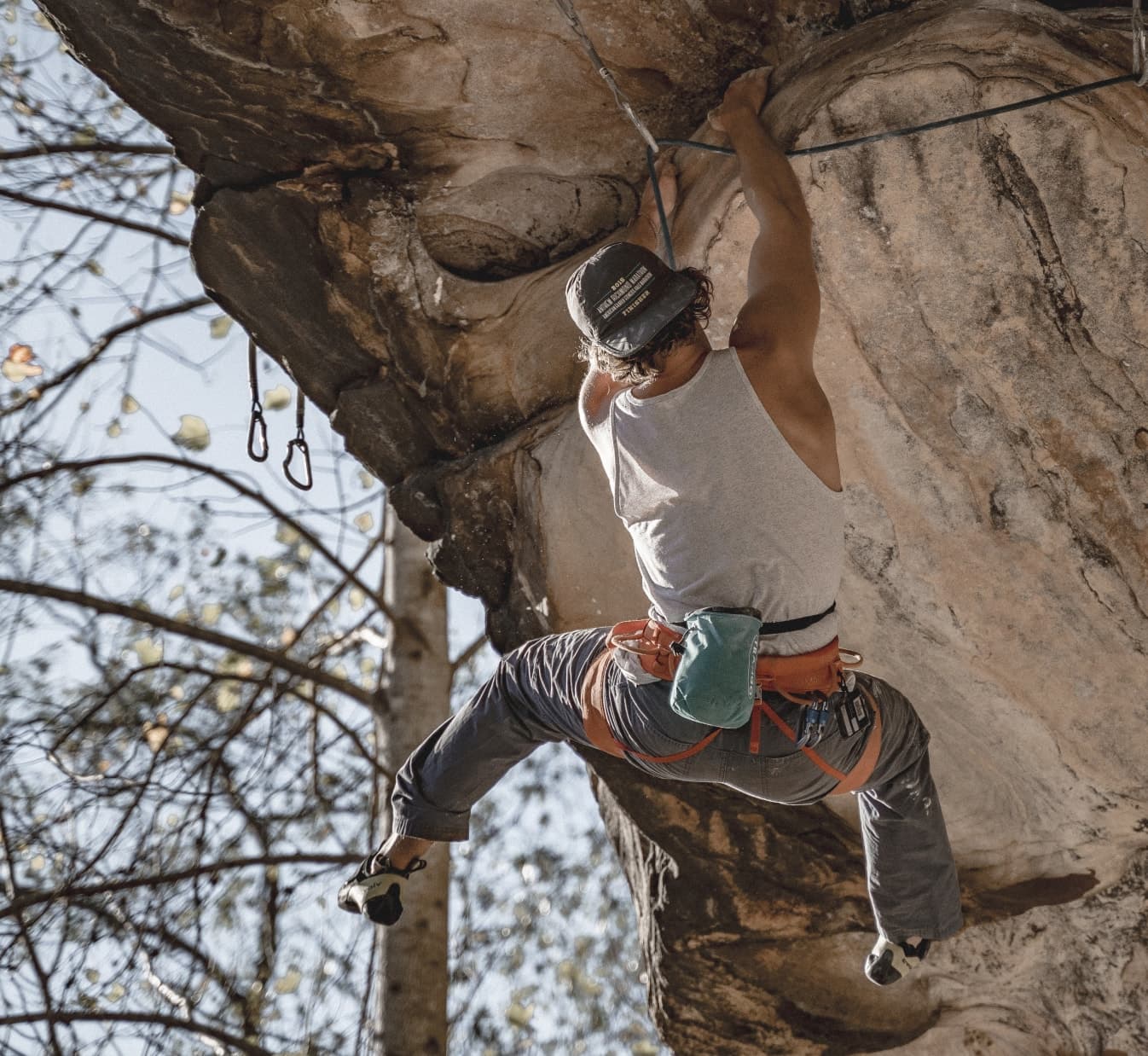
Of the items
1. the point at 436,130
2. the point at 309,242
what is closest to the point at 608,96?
the point at 436,130

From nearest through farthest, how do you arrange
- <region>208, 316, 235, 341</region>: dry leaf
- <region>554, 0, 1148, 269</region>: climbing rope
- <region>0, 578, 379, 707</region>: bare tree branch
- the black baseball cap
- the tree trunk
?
1. the black baseball cap
2. <region>554, 0, 1148, 269</region>: climbing rope
3. <region>0, 578, 379, 707</region>: bare tree branch
4. the tree trunk
5. <region>208, 316, 235, 341</region>: dry leaf

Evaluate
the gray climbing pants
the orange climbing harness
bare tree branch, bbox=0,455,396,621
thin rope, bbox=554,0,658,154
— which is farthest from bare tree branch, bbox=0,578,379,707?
thin rope, bbox=554,0,658,154

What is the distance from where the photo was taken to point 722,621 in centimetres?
237

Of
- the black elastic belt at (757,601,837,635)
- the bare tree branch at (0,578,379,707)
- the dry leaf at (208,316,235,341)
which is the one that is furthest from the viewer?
the dry leaf at (208,316,235,341)

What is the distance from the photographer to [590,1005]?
28.5ft

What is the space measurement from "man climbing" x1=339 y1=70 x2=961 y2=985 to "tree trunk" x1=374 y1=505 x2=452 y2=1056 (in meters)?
2.80

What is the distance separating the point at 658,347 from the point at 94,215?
4.83 meters

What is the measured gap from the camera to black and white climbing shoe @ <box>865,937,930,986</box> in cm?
307

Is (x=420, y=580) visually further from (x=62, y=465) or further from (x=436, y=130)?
(x=436, y=130)

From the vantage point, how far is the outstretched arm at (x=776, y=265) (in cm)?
240

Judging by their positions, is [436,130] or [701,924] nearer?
[436,130]

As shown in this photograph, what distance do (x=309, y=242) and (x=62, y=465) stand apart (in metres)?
2.34

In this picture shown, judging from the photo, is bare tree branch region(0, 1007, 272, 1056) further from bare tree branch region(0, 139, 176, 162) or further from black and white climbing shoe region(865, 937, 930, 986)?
bare tree branch region(0, 139, 176, 162)

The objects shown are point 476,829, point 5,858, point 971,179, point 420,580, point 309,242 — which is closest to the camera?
point 971,179
